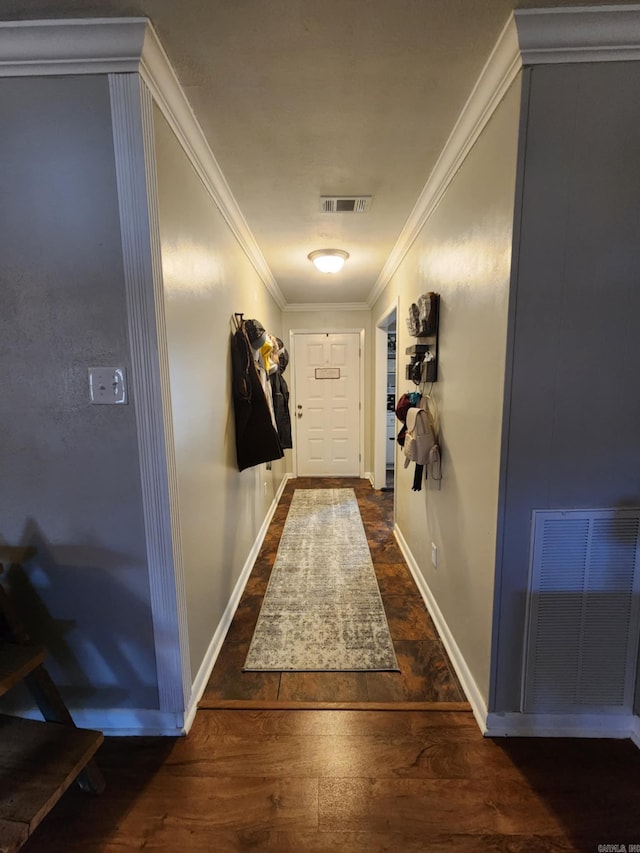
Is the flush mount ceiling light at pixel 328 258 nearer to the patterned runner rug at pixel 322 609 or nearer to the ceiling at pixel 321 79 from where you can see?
the ceiling at pixel 321 79

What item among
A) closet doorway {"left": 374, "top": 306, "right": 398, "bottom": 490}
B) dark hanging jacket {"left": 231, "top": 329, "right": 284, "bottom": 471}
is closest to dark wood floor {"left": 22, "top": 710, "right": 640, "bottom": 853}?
dark hanging jacket {"left": 231, "top": 329, "right": 284, "bottom": 471}

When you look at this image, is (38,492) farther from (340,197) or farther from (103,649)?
(340,197)

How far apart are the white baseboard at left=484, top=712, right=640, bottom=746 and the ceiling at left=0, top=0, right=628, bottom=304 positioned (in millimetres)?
2232

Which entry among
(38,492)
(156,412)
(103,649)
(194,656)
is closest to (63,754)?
(103,649)

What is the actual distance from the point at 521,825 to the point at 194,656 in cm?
120

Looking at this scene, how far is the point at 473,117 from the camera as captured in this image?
1289mm

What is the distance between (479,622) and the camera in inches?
54.2

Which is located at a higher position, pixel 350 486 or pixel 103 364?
pixel 103 364

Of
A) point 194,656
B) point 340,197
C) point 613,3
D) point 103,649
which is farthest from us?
point 340,197

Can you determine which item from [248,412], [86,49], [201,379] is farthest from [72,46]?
[248,412]

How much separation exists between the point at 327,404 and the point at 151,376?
3658 mm

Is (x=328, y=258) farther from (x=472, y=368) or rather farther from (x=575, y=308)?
(x=575, y=308)

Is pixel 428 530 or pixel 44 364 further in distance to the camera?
pixel 428 530

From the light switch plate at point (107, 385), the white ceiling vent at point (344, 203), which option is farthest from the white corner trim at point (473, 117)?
the light switch plate at point (107, 385)
